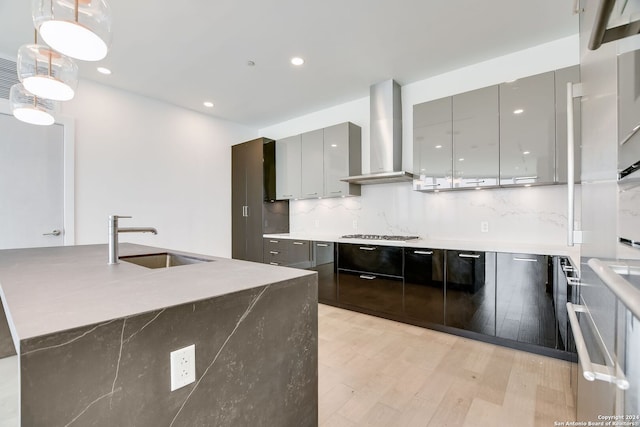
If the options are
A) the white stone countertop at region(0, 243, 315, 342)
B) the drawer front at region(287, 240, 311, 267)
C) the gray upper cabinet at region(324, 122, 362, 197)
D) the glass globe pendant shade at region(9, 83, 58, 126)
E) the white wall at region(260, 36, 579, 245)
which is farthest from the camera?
the gray upper cabinet at region(324, 122, 362, 197)

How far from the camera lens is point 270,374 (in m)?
1.07

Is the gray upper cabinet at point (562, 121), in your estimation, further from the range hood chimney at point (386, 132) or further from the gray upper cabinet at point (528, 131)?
the range hood chimney at point (386, 132)

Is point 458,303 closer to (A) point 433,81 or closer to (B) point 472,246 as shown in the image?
(B) point 472,246

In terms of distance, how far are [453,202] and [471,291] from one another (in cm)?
108

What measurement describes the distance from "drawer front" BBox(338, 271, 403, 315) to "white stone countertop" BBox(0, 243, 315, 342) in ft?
6.41

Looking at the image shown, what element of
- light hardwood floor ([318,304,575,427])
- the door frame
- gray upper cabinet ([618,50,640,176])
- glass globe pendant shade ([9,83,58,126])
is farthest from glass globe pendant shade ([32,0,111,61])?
the door frame

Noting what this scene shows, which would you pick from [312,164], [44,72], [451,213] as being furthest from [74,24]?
[451,213]

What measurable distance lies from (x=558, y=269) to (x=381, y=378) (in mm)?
1560

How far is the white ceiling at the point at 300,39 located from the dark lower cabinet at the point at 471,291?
1.95m

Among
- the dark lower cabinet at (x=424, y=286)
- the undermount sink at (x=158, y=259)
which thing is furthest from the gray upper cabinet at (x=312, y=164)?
the undermount sink at (x=158, y=259)

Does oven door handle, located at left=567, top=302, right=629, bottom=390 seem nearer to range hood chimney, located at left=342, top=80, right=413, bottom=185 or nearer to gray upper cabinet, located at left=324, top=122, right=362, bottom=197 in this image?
range hood chimney, located at left=342, top=80, right=413, bottom=185

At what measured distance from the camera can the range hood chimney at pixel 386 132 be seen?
339 centimetres

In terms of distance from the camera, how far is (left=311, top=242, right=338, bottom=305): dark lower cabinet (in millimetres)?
3471

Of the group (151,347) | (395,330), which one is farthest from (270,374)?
(395,330)
